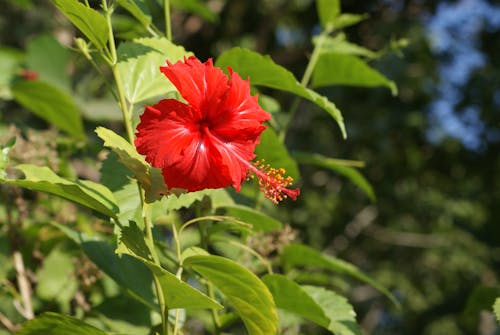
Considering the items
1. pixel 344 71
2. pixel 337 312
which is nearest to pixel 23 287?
pixel 337 312

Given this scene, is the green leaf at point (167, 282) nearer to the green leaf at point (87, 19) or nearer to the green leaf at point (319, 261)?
the green leaf at point (87, 19)

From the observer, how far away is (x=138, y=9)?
1155 millimetres

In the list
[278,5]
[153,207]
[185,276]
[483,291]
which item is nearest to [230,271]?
[153,207]

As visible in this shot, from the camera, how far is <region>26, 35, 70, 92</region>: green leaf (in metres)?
2.37

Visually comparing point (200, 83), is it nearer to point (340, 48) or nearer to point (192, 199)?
point (192, 199)

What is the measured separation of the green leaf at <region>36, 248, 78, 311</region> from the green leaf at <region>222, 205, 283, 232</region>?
0.46 meters

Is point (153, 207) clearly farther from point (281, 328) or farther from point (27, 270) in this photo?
point (27, 270)

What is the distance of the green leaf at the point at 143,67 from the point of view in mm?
1123

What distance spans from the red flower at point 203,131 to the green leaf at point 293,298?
21 centimetres

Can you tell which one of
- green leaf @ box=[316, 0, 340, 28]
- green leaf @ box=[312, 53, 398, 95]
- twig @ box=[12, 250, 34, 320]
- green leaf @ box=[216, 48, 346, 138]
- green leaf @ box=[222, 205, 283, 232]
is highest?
green leaf @ box=[216, 48, 346, 138]

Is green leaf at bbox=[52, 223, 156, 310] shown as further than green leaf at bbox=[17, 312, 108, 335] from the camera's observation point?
Yes

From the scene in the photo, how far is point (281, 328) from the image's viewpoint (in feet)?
4.74

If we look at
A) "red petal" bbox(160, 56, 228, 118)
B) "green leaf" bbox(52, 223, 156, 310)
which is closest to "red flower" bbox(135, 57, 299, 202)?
"red petal" bbox(160, 56, 228, 118)

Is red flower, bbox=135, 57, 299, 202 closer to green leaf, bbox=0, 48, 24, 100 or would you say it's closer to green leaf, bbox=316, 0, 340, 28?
green leaf, bbox=316, 0, 340, 28
